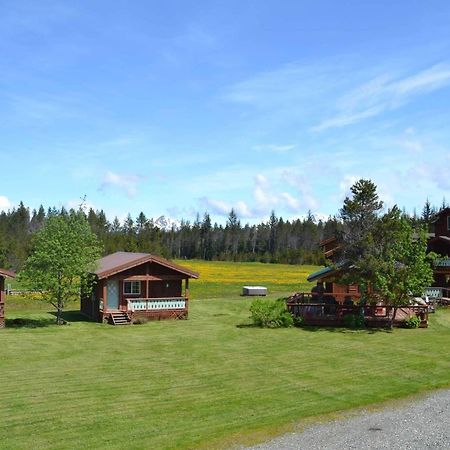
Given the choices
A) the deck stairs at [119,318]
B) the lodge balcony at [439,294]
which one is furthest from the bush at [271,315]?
the lodge balcony at [439,294]

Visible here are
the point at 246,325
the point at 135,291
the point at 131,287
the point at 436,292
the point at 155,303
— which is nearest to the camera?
the point at 246,325

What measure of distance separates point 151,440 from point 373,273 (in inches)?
849

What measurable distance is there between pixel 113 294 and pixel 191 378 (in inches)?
717

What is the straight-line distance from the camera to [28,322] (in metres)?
34.7

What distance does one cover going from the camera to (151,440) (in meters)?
13.4

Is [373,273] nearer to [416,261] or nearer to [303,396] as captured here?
[416,261]

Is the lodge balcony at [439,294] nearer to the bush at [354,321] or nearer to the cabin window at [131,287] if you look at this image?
the bush at [354,321]

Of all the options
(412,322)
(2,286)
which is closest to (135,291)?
(2,286)

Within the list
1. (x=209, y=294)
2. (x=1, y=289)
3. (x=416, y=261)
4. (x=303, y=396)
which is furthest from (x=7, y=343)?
(x=209, y=294)

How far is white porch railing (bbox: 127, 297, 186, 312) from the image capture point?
36.3 meters

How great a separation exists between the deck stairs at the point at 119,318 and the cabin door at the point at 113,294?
124cm

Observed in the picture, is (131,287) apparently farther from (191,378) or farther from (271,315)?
(191,378)

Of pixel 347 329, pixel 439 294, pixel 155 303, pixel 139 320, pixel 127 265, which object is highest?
pixel 127 265

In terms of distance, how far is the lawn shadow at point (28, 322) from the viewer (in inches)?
1312
